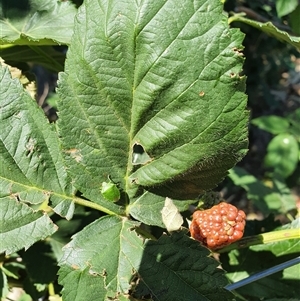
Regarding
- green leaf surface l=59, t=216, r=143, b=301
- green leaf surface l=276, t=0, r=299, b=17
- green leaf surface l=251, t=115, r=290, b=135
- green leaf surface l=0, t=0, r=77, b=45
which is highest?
green leaf surface l=0, t=0, r=77, b=45

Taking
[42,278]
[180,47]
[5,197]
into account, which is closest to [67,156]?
[5,197]

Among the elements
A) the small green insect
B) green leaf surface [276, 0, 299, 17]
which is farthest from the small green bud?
green leaf surface [276, 0, 299, 17]

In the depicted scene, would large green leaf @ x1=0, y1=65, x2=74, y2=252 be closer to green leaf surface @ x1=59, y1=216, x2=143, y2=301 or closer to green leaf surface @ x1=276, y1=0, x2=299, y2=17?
green leaf surface @ x1=59, y1=216, x2=143, y2=301

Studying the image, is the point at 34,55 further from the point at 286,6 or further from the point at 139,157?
the point at 286,6

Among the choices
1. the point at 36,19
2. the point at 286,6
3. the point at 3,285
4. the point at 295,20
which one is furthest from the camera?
the point at 286,6

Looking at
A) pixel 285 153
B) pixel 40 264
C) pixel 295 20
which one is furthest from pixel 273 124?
pixel 40 264

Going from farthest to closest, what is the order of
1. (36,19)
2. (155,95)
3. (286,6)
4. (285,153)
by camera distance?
1. (285,153)
2. (286,6)
3. (36,19)
4. (155,95)

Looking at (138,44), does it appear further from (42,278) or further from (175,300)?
(42,278)
